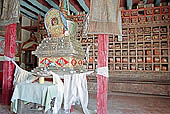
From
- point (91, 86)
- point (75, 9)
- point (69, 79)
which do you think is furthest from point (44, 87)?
point (75, 9)

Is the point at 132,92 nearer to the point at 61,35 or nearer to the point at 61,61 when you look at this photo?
the point at 61,61

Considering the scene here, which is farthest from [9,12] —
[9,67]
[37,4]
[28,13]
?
[28,13]

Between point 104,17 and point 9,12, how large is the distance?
231 centimetres

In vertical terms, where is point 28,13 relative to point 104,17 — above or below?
above

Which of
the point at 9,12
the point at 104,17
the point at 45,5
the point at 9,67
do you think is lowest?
the point at 9,67

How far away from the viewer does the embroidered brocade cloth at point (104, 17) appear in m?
2.24

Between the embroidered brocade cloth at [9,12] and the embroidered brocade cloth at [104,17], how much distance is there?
1.85 m

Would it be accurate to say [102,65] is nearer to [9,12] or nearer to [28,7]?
[9,12]

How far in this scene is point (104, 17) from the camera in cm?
226

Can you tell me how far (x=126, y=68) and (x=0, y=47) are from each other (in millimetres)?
4377

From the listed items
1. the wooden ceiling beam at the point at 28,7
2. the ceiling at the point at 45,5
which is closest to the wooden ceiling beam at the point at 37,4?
the ceiling at the point at 45,5

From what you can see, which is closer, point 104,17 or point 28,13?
point 104,17

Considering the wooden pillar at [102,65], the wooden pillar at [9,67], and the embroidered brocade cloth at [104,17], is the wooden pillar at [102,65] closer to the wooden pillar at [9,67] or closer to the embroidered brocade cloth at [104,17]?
the embroidered brocade cloth at [104,17]

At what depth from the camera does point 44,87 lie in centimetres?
217
